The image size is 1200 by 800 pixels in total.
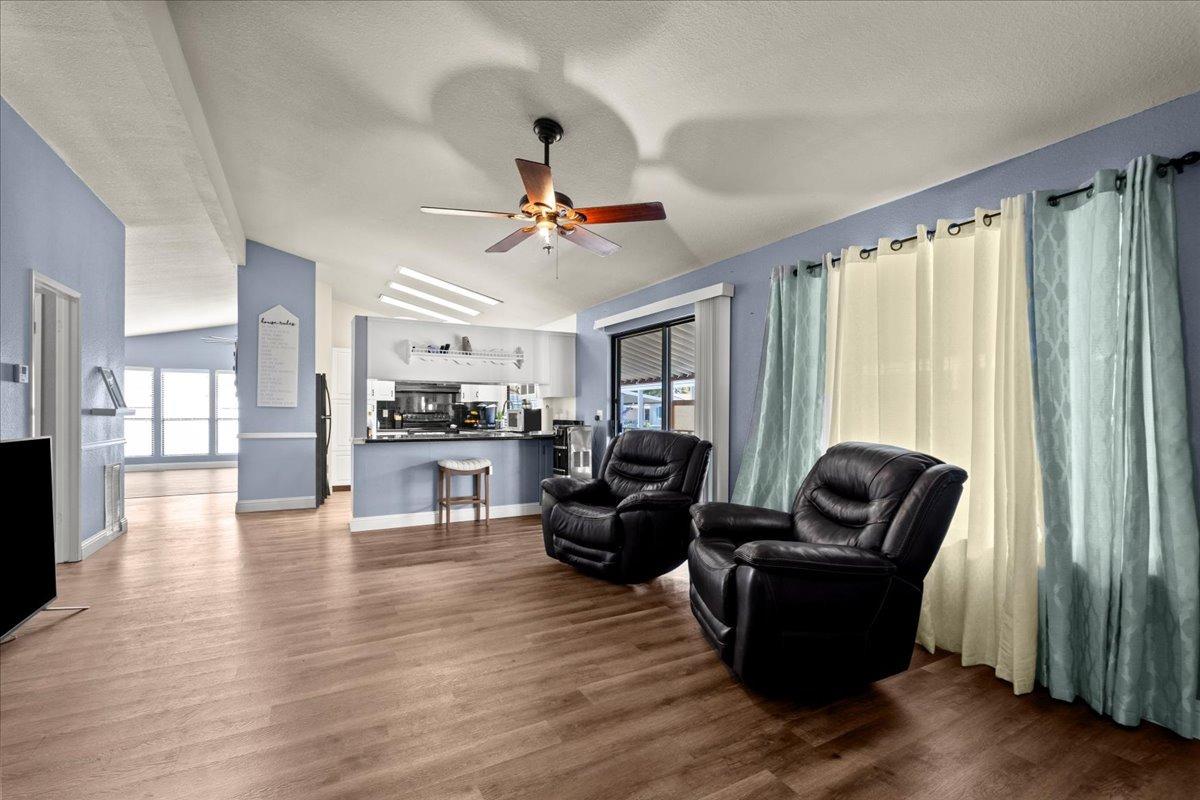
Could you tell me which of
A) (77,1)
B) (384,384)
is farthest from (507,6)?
(384,384)

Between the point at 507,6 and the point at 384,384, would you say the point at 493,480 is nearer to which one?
the point at 384,384

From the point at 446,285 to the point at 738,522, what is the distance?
5.14 metres

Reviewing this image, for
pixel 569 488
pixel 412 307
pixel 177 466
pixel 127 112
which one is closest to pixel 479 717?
pixel 569 488

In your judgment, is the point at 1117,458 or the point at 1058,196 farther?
the point at 1058,196

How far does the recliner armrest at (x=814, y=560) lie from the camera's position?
2086 millimetres

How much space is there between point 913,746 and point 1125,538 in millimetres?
1171

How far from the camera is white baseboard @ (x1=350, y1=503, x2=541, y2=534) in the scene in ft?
16.9

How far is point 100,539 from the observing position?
4.50 m

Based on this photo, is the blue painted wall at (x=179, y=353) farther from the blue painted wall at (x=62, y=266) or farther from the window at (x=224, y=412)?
the blue painted wall at (x=62, y=266)

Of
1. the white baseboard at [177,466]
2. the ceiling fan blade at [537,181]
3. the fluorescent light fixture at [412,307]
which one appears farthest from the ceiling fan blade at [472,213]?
the white baseboard at [177,466]

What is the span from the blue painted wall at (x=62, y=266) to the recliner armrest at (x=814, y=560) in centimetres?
419

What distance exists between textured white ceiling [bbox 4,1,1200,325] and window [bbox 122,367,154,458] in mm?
8312

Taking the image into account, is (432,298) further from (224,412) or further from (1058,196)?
(1058,196)

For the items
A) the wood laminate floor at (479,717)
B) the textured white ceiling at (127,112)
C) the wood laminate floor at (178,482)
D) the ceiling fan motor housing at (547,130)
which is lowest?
the wood laminate floor at (178,482)
